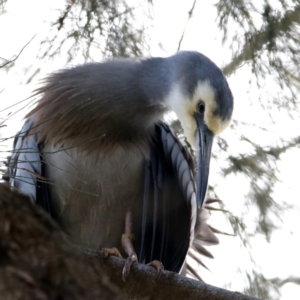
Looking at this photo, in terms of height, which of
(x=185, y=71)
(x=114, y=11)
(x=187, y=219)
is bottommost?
(x=187, y=219)

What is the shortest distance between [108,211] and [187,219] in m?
0.32

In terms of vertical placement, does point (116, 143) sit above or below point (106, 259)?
above

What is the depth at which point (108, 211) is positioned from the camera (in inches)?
99.6

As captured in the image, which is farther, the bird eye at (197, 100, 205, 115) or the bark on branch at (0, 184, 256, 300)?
the bird eye at (197, 100, 205, 115)

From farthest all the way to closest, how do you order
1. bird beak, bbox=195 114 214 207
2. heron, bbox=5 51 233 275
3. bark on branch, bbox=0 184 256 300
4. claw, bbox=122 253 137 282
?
heron, bbox=5 51 233 275 < bird beak, bbox=195 114 214 207 < claw, bbox=122 253 137 282 < bark on branch, bbox=0 184 256 300

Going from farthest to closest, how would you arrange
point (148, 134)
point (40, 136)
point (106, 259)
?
point (148, 134), point (40, 136), point (106, 259)

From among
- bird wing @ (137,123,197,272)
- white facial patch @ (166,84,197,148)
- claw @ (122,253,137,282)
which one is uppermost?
white facial patch @ (166,84,197,148)

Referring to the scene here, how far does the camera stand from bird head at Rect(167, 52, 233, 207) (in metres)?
2.41

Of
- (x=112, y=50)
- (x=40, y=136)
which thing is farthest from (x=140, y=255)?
(x=112, y=50)

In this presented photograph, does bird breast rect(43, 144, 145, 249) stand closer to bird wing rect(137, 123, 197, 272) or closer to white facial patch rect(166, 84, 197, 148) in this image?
bird wing rect(137, 123, 197, 272)

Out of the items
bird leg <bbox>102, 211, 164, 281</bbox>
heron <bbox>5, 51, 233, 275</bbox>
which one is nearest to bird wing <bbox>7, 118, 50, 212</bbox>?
heron <bbox>5, 51, 233, 275</bbox>

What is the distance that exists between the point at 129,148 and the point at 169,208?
290 millimetres

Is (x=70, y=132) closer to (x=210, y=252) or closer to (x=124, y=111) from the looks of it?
(x=124, y=111)

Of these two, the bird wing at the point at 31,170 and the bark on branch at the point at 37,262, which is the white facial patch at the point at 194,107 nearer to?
the bird wing at the point at 31,170
